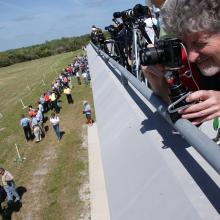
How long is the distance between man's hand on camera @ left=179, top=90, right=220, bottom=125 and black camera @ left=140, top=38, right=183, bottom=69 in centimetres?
25

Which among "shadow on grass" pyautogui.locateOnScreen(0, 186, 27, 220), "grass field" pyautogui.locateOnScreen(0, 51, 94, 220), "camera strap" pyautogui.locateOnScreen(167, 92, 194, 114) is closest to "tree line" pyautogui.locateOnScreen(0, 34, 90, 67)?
"grass field" pyautogui.locateOnScreen(0, 51, 94, 220)

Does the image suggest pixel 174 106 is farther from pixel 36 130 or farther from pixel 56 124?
pixel 36 130

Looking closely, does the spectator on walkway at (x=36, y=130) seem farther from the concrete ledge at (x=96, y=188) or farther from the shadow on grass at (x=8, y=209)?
the shadow on grass at (x=8, y=209)

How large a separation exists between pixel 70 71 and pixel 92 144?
104 ft

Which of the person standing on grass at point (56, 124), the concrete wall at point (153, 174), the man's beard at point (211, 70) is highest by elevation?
the man's beard at point (211, 70)

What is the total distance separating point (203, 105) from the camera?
2.30 m

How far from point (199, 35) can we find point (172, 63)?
12.5 inches

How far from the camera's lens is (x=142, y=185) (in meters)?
2.75

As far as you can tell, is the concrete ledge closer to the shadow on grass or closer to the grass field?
the grass field

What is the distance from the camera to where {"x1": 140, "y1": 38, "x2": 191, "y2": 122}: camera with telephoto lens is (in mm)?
2322

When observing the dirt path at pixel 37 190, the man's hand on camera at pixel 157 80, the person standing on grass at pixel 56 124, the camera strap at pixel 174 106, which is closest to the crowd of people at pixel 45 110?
the person standing on grass at pixel 56 124

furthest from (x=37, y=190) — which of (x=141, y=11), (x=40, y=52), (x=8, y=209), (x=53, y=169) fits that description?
(x=40, y=52)

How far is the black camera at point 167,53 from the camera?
7.96ft

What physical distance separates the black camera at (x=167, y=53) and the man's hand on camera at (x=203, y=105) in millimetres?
247
